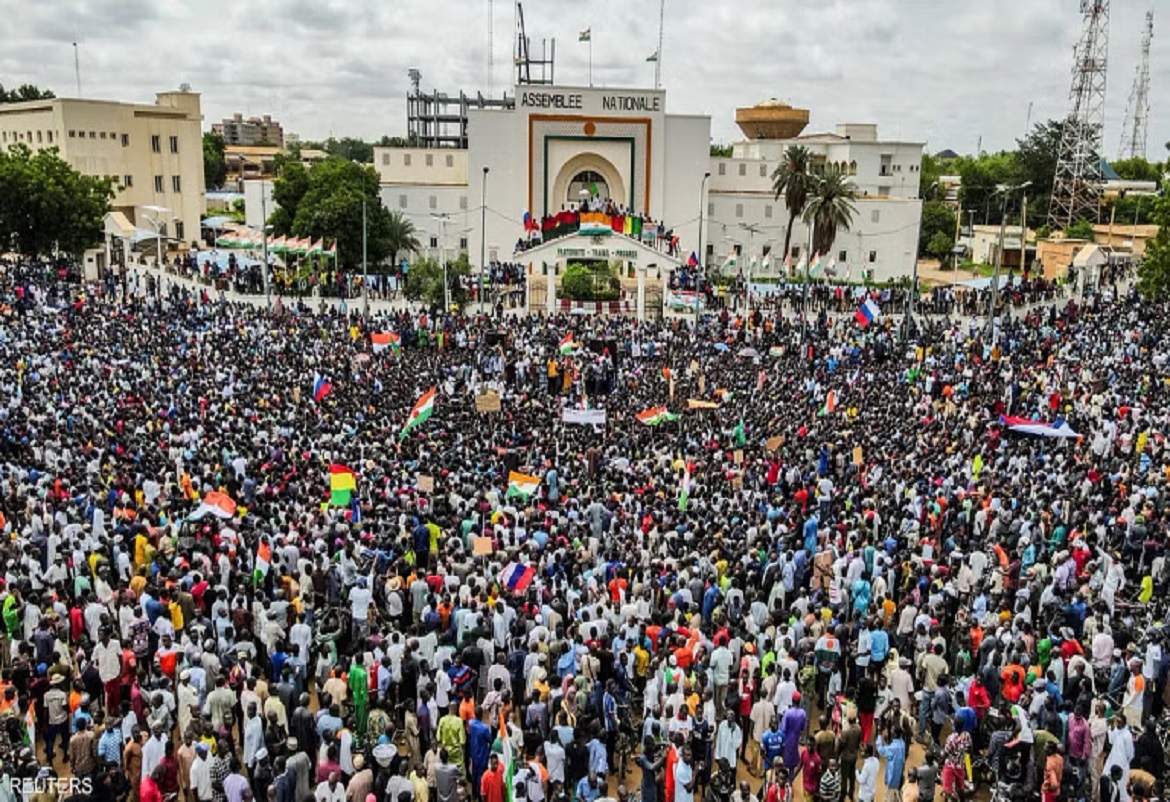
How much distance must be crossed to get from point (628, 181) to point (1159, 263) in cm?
2660

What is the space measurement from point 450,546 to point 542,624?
8.78ft

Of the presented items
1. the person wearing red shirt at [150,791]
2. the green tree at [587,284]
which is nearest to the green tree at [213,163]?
the green tree at [587,284]

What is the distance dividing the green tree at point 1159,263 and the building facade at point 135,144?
47.9 meters

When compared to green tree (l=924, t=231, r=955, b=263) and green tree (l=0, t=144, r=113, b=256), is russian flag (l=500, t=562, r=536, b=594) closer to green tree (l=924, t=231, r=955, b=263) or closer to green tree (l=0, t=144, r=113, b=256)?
green tree (l=0, t=144, r=113, b=256)

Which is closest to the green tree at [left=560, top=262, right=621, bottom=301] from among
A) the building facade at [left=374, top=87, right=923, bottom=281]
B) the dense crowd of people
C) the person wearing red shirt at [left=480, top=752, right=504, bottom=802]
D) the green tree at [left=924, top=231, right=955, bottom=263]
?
the building facade at [left=374, top=87, right=923, bottom=281]

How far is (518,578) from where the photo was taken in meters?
12.5

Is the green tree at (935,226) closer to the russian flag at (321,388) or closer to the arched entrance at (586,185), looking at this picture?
the arched entrance at (586,185)

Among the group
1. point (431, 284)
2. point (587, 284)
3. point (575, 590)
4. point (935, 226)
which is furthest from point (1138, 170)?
point (575, 590)

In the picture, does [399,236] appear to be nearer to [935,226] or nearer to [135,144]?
[135,144]

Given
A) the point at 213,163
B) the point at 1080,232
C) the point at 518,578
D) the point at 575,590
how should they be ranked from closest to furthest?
the point at 518,578
the point at 575,590
the point at 1080,232
the point at 213,163

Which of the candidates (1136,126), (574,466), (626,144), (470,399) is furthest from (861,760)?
(1136,126)

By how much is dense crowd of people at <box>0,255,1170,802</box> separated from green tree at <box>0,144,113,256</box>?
25232 millimetres

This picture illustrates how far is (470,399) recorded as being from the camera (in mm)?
23797

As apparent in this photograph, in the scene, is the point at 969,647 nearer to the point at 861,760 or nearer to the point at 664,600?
the point at 861,760
